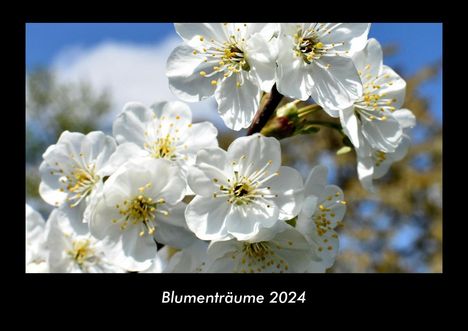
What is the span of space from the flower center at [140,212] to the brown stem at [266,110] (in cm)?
31

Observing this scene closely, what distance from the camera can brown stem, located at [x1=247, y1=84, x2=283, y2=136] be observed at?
53.1 inches

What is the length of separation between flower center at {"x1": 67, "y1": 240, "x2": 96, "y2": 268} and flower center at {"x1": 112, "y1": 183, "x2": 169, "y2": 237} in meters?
0.25

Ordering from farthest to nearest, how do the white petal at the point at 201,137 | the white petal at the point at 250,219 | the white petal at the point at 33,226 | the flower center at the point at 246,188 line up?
the white petal at the point at 33,226
the white petal at the point at 201,137
the flower center at the point at 246,188
the white petal at the point at 250,219

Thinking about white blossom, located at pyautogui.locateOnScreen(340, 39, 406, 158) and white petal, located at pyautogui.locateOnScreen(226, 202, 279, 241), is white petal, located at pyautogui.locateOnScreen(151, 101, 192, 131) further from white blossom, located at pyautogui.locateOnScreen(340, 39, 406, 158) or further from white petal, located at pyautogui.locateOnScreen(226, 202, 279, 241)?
white blossom, located at pyautogui.locateOnScreen(340, 39, 406, 158)

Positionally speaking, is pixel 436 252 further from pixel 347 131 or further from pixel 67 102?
pixel 347 131

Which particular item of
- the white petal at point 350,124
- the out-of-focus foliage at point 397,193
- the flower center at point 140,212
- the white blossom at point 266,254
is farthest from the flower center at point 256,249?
the out-of-focus foliage at point 397,193

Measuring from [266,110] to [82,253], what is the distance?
72cm

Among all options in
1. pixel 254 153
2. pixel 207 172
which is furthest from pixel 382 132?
pixel 207 172

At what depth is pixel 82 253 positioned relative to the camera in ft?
5.25

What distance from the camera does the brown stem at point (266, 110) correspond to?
135cm

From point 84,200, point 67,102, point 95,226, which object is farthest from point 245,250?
point 67,102

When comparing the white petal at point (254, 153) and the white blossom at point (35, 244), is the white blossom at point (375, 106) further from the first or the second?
the white blossom at point (35, 244)

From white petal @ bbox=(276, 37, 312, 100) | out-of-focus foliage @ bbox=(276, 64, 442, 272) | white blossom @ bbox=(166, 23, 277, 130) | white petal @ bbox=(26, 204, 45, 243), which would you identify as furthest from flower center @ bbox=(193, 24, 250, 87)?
out-of-focus foliage @ bbox=(276, 64, 442, 272)

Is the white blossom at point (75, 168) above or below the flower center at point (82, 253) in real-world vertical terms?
above
